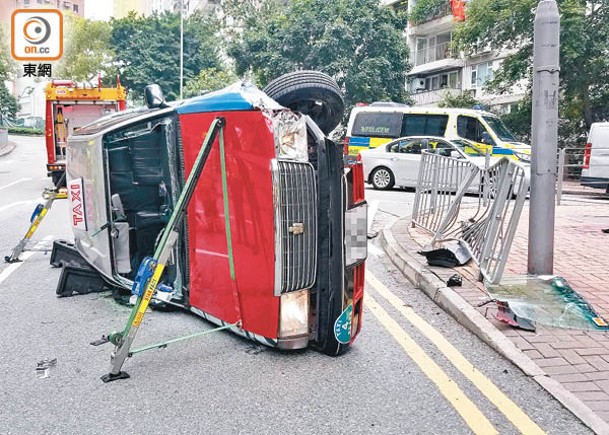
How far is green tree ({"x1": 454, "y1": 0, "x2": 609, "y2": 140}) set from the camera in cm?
2128

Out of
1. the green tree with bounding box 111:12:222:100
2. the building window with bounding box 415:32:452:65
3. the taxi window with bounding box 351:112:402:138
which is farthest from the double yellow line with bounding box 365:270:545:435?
the green tree with bounding box 111:12:222:100

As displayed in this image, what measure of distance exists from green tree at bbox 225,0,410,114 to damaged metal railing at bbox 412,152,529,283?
22.6 metres

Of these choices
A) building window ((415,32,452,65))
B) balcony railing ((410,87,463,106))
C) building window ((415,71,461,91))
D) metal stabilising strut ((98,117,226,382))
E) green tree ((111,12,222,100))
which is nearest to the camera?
metal stabilising strut ((98,117,226,382))

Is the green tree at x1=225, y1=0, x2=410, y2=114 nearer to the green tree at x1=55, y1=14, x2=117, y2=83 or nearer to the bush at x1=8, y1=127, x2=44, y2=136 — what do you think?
the bush at x1=8, y1=127, x2=44, y2=136

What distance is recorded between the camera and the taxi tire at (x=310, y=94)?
16.1 feet

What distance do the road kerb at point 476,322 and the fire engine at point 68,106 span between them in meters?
11.0

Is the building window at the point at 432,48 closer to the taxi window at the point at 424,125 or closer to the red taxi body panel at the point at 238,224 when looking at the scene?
the taxi window at the point at 424,125

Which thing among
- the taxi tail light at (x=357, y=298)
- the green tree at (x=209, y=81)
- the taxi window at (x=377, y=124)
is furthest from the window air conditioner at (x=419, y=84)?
the taxi tail light at (x=357, y=298)

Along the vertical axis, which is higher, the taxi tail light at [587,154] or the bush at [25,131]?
the bush at [25,131]

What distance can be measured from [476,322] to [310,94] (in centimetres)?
220

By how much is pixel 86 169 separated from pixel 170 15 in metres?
54.3

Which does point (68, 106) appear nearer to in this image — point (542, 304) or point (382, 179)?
point (382, 179)

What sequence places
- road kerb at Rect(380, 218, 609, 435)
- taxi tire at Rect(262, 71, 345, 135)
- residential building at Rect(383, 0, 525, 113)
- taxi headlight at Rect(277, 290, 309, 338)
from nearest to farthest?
road kerb at Rect(380, 218, 609, 435)
taxi headlight at Rect(277, 290, 309, 338)
taxi tire at Rect(262, 71, 345, 135)
residential building at Rect(383, 0, 525, 113)

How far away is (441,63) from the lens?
36969mm
